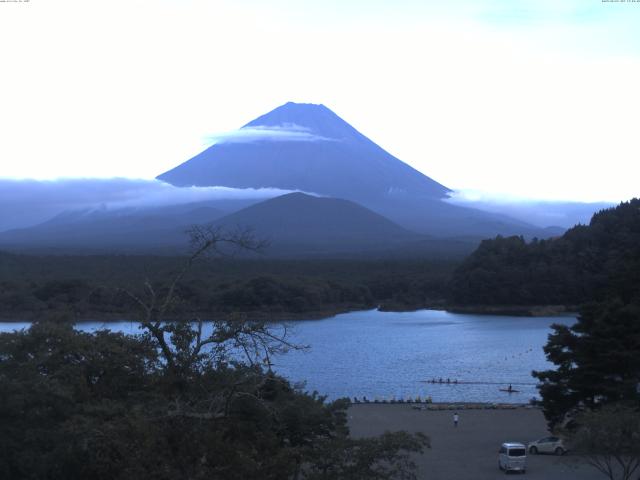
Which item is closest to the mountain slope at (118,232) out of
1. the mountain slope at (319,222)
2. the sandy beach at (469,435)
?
the mountain slope at (319,222)

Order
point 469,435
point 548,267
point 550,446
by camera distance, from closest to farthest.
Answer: point 550,446 < point 469,435 < point 548,267

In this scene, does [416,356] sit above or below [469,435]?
below

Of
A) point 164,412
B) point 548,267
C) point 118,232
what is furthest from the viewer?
point 118,232

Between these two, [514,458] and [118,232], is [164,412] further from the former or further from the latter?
[118,232]

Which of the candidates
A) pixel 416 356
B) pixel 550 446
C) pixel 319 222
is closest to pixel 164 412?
pixel 550 446

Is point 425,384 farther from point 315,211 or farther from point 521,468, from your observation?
point 315,211

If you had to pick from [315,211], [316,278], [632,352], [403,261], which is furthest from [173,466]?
[315,211]

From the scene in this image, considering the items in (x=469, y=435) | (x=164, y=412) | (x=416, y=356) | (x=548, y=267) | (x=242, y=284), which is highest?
(x=164, y=412)
